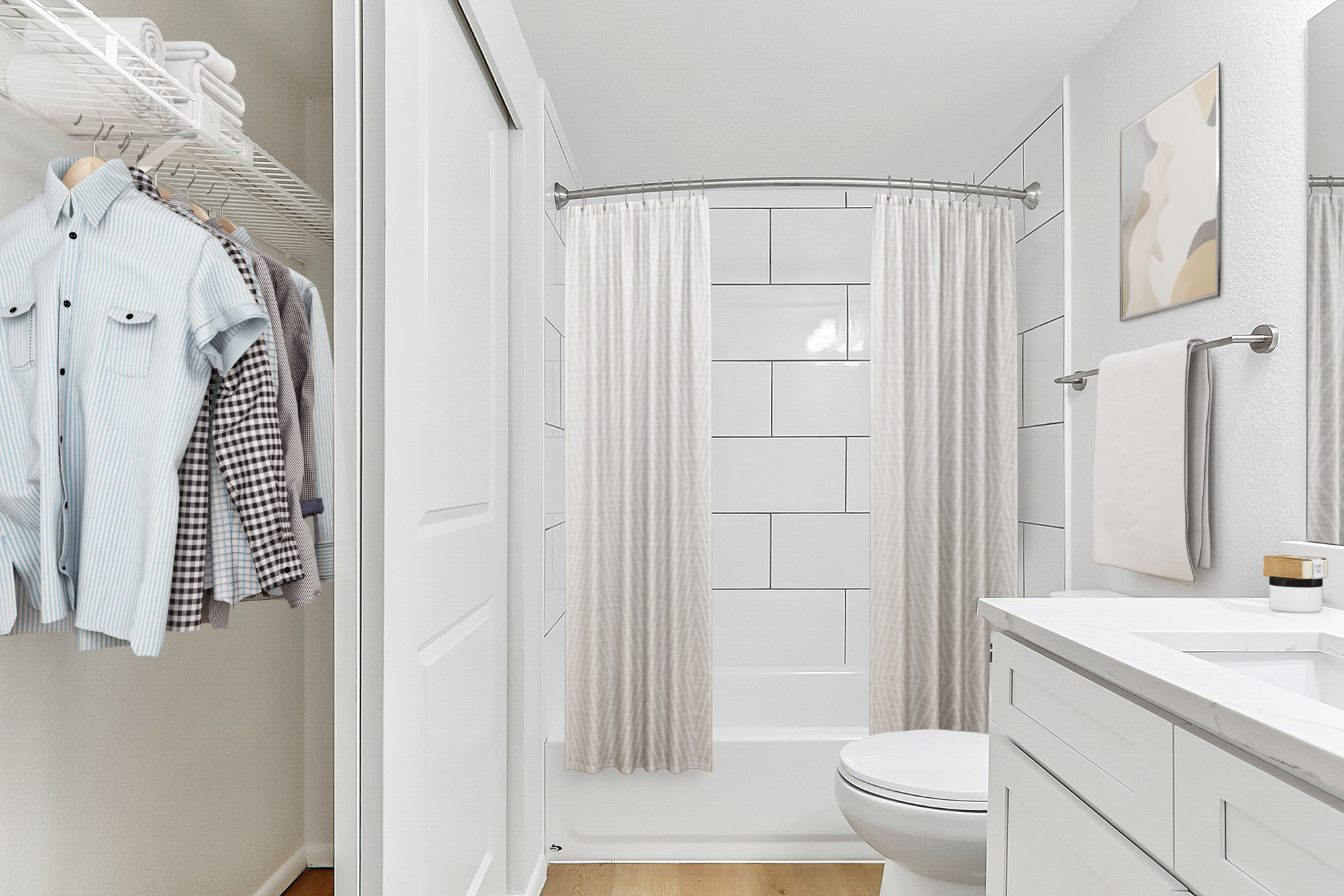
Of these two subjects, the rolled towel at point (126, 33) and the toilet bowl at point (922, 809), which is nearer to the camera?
the rolled towel at point (126, 33)

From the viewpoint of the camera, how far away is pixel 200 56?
1124 millimetres

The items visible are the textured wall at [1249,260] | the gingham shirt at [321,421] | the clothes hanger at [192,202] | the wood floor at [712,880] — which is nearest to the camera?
the clothes hanger at [192,202]

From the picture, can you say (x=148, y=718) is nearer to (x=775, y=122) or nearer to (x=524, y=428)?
(x=524, y=428)

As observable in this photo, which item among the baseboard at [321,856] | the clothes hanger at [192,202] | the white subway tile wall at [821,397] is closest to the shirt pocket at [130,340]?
the clothes hanger at [192,202]

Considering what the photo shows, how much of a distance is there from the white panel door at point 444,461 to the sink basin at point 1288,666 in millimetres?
1156

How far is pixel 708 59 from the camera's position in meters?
2.12

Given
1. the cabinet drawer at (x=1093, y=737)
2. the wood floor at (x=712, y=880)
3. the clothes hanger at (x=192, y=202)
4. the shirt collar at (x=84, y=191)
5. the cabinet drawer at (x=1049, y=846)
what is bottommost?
the wood floor at (x=712, y=880)

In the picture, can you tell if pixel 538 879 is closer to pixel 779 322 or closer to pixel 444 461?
pixel 444 461

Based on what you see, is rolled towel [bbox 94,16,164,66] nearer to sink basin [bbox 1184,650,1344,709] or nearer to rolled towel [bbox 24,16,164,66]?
rolled towel [bbox 24,16,164,66]

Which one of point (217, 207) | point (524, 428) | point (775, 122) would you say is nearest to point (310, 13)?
point (217, 207)

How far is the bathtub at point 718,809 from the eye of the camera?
2268mm

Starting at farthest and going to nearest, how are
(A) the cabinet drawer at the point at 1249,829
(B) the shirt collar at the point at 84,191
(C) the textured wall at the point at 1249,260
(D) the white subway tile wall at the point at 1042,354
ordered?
(D) the white subway tile wall at the point at 1042,354 < (C) the textured wall at the point at 1249,260 < (B) the shirt collar at the point at 84,191 < (A) the cabinet drawer at the point at 1249,829

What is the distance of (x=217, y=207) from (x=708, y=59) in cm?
133

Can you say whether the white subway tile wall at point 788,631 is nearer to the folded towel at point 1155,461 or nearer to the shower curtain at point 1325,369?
the folded towel at point 1155,461
